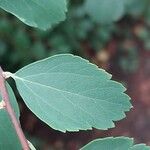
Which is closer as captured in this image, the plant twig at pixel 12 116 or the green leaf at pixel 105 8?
the plant twig at pixel 12 116

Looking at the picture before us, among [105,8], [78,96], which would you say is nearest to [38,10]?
[78,96]

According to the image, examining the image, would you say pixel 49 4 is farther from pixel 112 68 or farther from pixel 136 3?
pixel 112 68

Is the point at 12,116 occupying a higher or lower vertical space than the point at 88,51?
lower

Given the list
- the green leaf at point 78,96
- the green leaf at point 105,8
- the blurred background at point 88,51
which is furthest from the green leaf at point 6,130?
the blurred background at point 88,51

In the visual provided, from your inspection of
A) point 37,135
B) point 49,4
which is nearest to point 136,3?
point 49,4

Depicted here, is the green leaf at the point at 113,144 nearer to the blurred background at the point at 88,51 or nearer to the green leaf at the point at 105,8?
the green leaf at the point at 105,8

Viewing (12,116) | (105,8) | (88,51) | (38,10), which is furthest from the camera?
(88,51)

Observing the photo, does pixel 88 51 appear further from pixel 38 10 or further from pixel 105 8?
pixel 38 10
